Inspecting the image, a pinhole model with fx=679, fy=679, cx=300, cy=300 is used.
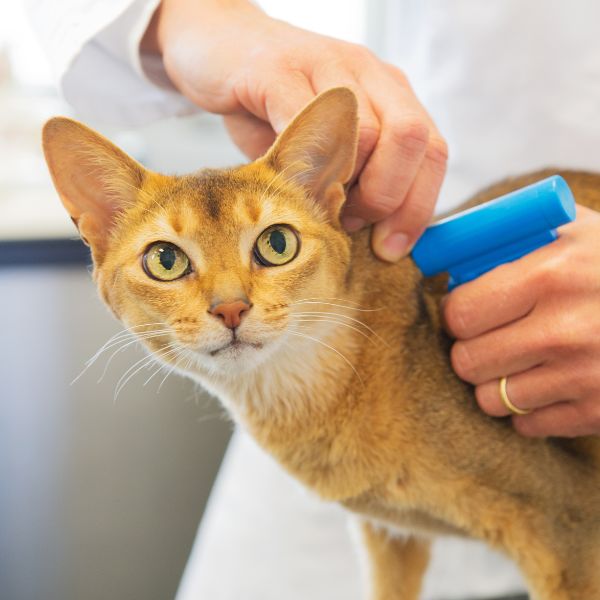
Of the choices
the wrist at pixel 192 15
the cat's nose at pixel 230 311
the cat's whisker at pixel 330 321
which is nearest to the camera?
the cat's nose at pixel 230 311

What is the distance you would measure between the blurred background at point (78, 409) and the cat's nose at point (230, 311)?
0.46 metres

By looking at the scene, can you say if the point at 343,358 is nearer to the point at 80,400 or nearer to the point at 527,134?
the point at 527,134

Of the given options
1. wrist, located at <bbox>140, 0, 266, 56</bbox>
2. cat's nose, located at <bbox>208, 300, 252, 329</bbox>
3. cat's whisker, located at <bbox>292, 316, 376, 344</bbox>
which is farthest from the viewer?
wrist, located at <bbox>140, 0, 266, 56</bbox>

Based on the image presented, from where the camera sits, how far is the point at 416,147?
0.82 meters

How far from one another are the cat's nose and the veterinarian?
0.23 metres

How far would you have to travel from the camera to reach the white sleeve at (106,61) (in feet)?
3.56

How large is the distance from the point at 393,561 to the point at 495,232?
0.64 m

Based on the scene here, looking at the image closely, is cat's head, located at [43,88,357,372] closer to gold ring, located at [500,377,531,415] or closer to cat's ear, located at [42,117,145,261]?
cat's ear, located at [42,117,145,261]

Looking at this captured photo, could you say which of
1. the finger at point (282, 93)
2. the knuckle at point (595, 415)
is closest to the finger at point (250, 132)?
the finger at point (282, 93)

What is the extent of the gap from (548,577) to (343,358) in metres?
0.40

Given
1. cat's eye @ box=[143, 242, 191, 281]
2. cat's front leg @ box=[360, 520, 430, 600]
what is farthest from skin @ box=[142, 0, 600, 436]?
cat's front leg @ box=[360, 520, 430, 600]

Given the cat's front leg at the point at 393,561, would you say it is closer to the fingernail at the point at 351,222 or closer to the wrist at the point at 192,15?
the fingernail at the point at 351,222

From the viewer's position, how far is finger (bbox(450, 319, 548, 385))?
86 cm

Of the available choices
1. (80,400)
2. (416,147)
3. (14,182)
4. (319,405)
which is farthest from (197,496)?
(14,182)
